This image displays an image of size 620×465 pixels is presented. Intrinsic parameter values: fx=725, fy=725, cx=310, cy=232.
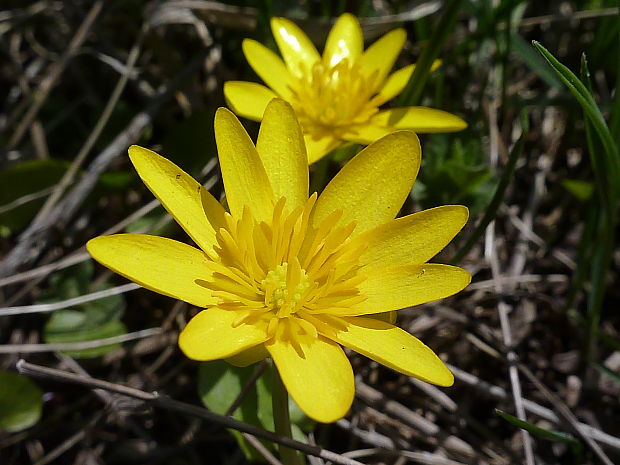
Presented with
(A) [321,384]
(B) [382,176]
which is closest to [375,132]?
(B) [382,176]

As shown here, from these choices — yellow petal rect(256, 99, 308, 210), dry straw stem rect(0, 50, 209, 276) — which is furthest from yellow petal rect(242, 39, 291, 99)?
dry straw stem rect(0, 50, 209, 276)

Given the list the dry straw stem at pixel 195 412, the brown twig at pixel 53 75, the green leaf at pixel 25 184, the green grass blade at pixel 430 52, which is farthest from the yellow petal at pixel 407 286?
the brown twig at pixel 53 75

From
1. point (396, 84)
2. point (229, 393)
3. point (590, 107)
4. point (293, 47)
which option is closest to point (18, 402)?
point (229, 393)

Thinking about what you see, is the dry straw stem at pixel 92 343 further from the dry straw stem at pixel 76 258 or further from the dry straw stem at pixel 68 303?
the dry straw stem at pixel 76 258

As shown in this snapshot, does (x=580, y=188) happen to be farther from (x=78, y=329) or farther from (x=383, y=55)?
(x=78, y=329)

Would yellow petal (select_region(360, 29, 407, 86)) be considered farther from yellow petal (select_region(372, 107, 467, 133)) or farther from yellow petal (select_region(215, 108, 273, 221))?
yellow petal (select_region(215, 108, 273, 221))

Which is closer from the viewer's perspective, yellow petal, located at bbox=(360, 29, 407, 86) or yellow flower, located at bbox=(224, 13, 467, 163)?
yellow flower, located at bbox=(224, 13, 467, 163)
